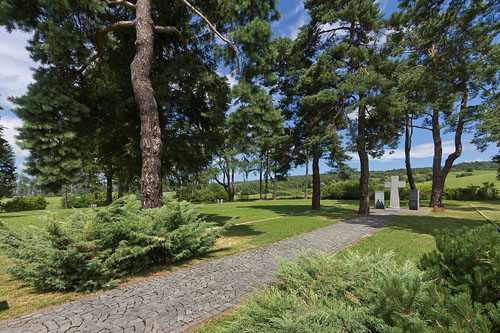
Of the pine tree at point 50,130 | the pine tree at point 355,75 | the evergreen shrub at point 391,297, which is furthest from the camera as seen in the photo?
the pine tree at point 355,75

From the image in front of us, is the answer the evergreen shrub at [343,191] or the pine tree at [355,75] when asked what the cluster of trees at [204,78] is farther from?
the evergreen shrub at [343,191]

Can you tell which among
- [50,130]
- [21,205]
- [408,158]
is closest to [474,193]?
[408,158]

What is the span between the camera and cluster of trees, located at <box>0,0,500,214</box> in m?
6.31

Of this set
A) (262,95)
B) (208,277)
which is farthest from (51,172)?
(262,95)

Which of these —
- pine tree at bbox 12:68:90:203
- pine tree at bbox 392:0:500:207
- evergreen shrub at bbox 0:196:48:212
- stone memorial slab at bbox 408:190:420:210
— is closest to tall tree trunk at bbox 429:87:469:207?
stone memorial slab at bbox 408:190:420:210

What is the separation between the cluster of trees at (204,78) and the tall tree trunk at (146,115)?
1.3 inches

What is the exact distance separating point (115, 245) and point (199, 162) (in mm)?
6515

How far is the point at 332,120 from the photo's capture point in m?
13.0

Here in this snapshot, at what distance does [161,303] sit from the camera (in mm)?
3314

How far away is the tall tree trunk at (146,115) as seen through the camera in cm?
644

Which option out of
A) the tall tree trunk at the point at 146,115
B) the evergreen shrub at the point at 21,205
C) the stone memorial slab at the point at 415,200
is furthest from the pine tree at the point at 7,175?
the stone memorial slab at the point at 415,200

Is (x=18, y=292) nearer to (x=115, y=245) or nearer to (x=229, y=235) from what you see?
(x=115, y=245)

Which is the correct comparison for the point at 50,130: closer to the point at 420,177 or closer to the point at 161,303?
the point at 161,303

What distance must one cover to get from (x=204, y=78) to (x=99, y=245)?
22.4 feet
